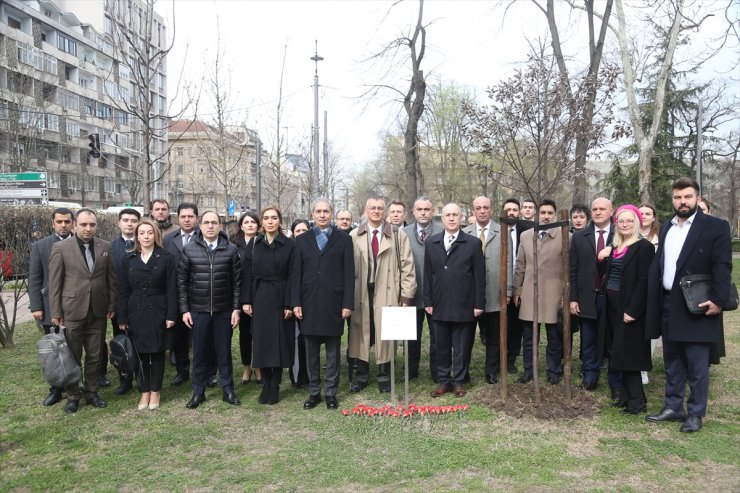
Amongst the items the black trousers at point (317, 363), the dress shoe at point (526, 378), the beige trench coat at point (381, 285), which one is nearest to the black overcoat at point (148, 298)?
the black trousers at point (317, 363)

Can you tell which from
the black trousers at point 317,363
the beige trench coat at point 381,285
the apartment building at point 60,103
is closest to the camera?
the black trousers at point 317,363

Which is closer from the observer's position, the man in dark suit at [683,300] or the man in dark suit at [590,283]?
the man in dark suit at [683,300]

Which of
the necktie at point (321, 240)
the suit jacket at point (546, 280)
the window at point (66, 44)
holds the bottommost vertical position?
the suit jacket at point (546, 280)

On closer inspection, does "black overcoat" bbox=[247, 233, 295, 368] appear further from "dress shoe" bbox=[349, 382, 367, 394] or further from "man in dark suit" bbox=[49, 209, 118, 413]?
"man in dark suit" bbox=[49, 209, 118, 413]

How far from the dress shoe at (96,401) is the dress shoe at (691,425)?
589 cm

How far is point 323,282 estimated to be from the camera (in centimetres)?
577

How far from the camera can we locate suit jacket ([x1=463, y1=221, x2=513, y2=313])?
6.55 m

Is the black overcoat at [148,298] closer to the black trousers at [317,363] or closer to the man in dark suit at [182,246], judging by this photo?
the man in dark suit at [182,246]

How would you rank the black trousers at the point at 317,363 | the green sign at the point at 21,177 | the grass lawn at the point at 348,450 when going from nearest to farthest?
the grass lawn at the point at 348,450, the black trousers at the point at 317,363, the green sign at the point at 21,177

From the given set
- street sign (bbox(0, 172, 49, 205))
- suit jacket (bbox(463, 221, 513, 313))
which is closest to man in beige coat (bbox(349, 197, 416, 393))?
suit jacket (bbox(463, 221, 513, 313))

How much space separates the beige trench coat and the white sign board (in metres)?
0.68

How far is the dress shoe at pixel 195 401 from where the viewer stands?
5.82 meters

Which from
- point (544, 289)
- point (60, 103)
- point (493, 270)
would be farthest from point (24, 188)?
point (60, 103)

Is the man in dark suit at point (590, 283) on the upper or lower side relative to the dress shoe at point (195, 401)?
upper
